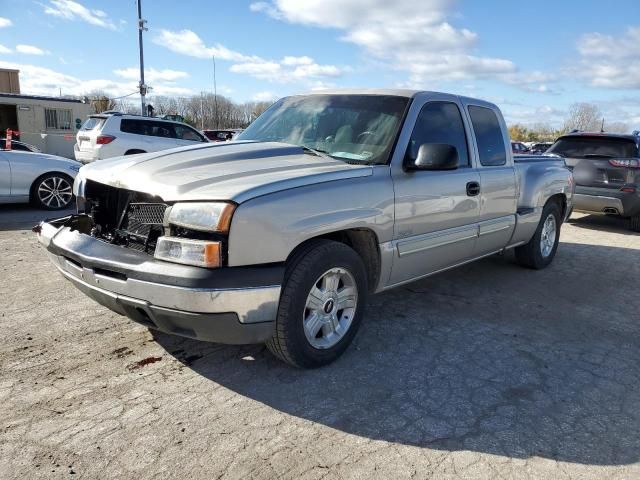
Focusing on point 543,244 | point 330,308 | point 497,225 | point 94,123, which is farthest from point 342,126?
point 94,123

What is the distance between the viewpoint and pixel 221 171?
3.17m

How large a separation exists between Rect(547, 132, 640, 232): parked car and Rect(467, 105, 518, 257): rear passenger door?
4.63 metres

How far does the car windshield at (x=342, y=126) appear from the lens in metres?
3.74

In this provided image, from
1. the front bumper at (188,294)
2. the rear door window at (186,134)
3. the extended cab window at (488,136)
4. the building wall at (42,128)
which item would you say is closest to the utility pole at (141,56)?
the building wall at (42,128)

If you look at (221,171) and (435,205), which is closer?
(221,171)

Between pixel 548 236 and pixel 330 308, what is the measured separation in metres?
4.12

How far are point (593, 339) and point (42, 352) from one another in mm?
4111

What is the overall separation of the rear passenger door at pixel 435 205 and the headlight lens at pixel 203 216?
54.7 inches

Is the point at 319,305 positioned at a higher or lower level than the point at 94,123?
lower

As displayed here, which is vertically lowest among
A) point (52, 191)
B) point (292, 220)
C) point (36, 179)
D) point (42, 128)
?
point (52, 191)

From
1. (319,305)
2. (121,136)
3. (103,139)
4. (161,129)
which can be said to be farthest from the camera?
(161,129)

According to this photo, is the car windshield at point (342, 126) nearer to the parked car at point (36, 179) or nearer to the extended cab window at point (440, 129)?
the extended cab window at point (440, 129)

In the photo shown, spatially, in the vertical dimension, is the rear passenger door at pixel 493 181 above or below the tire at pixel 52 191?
above

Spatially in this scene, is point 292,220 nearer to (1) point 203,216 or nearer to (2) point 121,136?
(1) point 203,216
